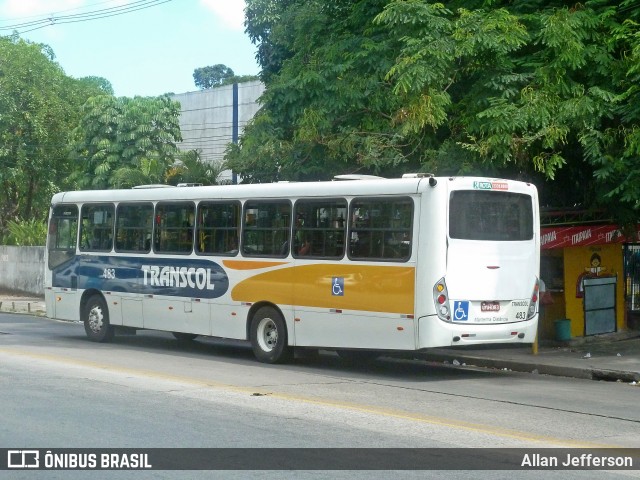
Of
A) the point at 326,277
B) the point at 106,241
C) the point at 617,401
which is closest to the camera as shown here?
the point at 617,401

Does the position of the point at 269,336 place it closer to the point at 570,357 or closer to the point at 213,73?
the point at 570,357

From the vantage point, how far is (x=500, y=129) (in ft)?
53.8

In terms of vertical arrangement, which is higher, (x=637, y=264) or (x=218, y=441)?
(x=637, y=264)

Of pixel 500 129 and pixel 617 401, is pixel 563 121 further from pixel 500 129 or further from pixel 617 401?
pixel 617 401

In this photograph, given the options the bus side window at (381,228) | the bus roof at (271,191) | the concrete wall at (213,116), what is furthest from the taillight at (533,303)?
A: the concrete wall at (213,116)

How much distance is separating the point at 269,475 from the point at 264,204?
9358 millimetres

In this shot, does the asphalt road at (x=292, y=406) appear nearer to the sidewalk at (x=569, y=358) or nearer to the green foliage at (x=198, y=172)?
the sidewalk at (x=569, y=358)

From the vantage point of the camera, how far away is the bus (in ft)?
47.6

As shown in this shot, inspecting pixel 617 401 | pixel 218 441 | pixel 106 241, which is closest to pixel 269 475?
pixel 218 441

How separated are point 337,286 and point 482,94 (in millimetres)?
4478

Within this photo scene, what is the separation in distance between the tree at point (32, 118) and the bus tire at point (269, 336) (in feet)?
79.5

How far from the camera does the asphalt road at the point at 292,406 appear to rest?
9445 mm

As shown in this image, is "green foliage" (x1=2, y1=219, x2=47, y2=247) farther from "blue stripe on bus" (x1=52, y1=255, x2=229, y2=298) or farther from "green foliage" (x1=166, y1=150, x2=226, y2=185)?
"blue stripe on bus" (x1=52, y1=255, x2=229, y2=298)

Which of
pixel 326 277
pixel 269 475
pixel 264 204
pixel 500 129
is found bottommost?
pixel 269 475
